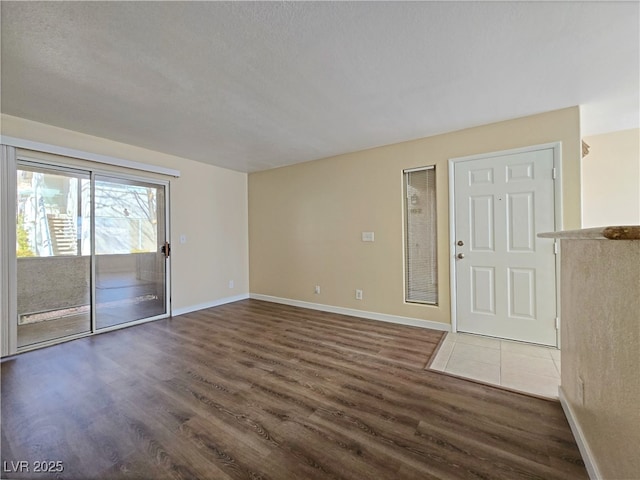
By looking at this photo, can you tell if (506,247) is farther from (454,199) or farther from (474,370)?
(474,370)

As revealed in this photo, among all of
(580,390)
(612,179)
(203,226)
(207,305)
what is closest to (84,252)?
(203,226)

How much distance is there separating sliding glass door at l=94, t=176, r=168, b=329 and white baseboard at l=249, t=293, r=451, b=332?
1884mm

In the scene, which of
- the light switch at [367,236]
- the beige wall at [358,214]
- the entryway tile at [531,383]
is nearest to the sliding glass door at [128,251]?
the beige wall at [358,214]

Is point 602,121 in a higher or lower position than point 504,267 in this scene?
higher

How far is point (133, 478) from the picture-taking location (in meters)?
1.34

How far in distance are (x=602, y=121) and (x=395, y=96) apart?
265cm

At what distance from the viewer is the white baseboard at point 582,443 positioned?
50.1 inches

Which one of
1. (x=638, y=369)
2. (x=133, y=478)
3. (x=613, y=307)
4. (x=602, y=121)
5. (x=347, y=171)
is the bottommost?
(x=133, y=478)

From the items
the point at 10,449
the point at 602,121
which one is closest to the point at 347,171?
the point at 602,121

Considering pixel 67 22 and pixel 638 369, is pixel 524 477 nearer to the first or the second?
pixel 638 369

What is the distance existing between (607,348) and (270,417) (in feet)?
6.14

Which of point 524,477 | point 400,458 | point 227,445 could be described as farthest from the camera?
point 227,445

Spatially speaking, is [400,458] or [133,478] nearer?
[133,478]

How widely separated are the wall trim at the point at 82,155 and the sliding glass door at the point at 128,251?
246mm
